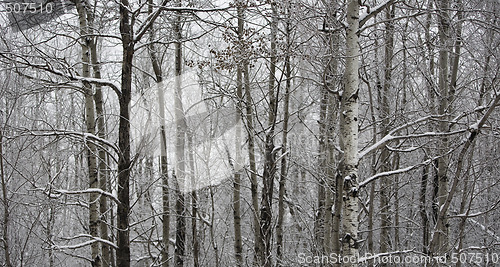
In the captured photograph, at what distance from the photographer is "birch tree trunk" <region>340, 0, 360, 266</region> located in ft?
13.7

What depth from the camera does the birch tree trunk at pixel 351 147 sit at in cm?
417

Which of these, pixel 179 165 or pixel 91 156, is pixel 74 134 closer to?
pixel 91 156

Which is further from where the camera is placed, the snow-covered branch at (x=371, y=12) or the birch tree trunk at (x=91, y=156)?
the birch tree trunk at (x=91, y=156)

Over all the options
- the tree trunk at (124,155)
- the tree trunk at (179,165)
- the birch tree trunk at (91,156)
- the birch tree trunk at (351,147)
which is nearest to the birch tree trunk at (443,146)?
the birch tree trunk at (351,147)

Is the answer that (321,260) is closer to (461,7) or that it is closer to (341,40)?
(341,40)

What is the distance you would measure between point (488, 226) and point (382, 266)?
2.86m

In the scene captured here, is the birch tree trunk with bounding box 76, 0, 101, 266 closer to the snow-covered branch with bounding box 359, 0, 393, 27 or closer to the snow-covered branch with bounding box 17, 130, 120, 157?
the snow-covered branch with bounding box 17, 130, 120, 157

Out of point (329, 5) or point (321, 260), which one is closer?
point (329, 5)

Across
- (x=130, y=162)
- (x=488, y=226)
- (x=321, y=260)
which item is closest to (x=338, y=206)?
(x=321, y=260)

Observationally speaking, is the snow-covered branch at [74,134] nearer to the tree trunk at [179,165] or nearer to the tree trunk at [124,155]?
the tree trunk at [124,155]

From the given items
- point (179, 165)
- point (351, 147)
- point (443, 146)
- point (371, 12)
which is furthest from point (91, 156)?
point (443, 146)

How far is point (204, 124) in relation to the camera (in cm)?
761

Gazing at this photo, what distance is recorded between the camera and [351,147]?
4.22m

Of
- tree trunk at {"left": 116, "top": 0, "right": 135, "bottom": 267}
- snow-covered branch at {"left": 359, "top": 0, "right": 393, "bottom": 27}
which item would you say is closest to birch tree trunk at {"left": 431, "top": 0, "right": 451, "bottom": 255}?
snow-covered branch at {"left": 359, "top": 0, "right": 393, "bottom": 27}
